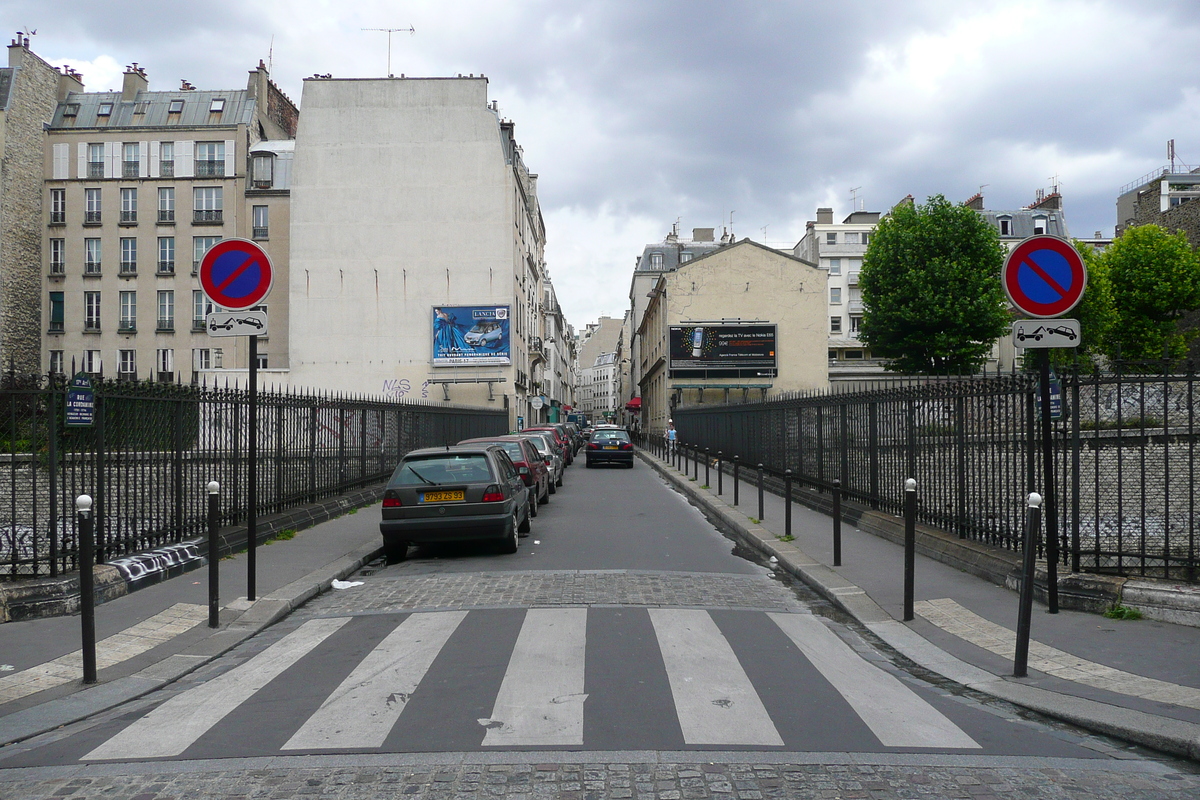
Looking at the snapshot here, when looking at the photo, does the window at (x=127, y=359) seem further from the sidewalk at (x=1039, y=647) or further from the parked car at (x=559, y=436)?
the sidewalk at (x=1039, y=647)

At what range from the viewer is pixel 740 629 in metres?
6.86

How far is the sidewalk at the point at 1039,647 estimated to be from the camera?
15.6ft

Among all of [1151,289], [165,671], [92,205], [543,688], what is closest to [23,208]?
[92,205]

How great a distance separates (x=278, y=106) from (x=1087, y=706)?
5727cm

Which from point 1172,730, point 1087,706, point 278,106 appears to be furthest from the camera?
point 278,106

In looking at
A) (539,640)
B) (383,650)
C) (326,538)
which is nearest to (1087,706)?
(539,640)

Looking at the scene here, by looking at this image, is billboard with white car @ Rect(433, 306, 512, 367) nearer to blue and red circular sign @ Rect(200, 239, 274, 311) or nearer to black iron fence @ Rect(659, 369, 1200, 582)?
black iron fence @ Rect(659, 369, 1200, 582)

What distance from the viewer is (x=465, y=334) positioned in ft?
139

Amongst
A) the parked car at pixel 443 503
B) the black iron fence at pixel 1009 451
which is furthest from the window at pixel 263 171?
the parked car at pixel 443 503

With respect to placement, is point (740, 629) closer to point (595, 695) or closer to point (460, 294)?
point (595, 695)

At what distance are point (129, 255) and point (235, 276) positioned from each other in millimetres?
46975

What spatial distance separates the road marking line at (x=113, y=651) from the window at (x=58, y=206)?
49.5m

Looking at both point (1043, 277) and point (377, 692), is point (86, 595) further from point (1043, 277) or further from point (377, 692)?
point (1043, 277)

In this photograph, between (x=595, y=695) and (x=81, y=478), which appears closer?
(x=595, y=695)
